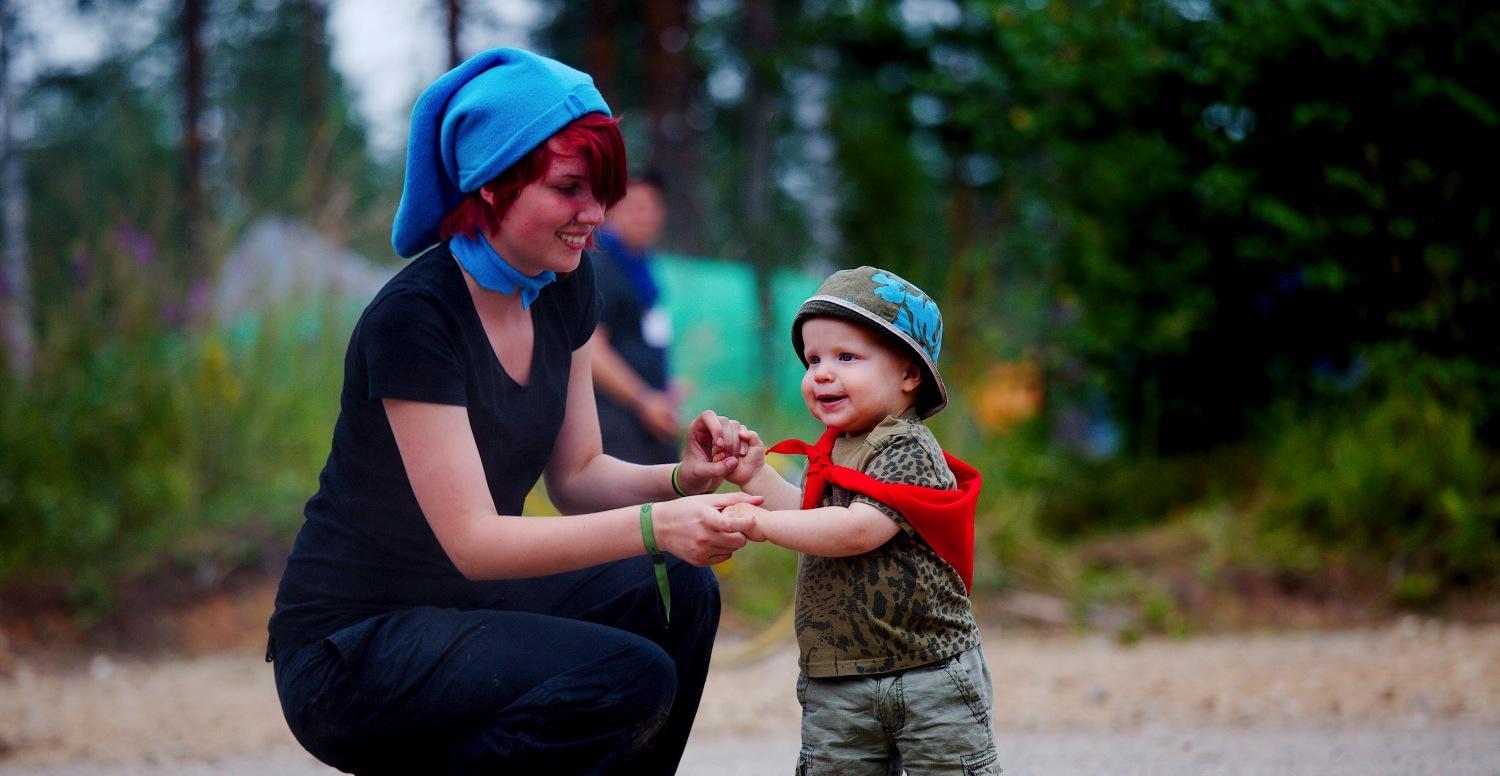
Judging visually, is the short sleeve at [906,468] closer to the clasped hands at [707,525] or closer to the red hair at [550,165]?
the clasped hands at [707,525]

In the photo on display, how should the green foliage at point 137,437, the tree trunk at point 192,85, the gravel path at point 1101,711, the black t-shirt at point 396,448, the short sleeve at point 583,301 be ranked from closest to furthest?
the black t-shirt at point 396,448, the short sleeve at point 583,301, the gravel path at point 1101,711, the green foliage at point 137,437, the tree trunk at point 192,85

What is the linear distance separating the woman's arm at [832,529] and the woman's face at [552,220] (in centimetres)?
58

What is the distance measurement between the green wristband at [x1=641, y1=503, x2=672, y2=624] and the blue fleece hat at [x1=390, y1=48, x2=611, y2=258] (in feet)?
2.06

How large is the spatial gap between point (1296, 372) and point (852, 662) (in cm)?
526

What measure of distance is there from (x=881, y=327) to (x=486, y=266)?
2.27ft

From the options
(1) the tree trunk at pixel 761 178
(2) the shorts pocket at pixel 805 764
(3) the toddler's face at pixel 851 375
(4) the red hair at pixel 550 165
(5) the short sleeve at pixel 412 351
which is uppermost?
(4) the red hair at pixel 550 165

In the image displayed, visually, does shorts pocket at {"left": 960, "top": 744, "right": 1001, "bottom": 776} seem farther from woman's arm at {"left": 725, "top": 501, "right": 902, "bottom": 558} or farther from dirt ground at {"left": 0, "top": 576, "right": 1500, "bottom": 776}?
dirt ground at {"left": 0, "top": 576, "right": 1500, "bottom": 776}

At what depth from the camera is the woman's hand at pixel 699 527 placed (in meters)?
2.16

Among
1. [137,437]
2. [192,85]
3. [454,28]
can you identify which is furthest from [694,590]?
[192,85]

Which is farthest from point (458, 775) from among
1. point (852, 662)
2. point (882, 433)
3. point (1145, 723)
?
point (1145, 723)

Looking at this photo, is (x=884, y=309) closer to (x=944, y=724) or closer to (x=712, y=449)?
(x=712, y=449)

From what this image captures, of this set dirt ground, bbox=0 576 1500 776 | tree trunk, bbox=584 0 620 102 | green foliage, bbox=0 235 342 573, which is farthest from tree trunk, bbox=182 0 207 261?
dirt ground, bbox=0 576 1500 776

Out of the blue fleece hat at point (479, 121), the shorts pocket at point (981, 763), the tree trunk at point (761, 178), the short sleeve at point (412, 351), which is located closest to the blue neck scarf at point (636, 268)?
the blue fleece hat at point (479, 121)

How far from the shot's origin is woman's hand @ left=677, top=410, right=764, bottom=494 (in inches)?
97.4
